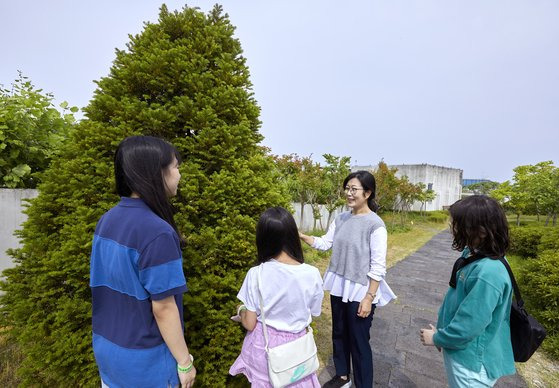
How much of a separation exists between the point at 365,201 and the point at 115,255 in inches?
84.0

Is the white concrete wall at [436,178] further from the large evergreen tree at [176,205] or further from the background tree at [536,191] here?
the large evergreen tree at [176,205]

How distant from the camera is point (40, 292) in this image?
1972mm

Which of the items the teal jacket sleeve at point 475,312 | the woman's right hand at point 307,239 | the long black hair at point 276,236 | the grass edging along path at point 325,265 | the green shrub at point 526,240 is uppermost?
the long black hair at point 276,236

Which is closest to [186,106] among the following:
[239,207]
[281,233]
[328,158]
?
[239,207]

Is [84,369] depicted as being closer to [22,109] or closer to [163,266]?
[163,266]

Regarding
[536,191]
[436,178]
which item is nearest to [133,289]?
[536,191]

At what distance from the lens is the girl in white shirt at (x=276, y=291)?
170 cm

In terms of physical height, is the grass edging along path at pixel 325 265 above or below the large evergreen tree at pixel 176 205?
below

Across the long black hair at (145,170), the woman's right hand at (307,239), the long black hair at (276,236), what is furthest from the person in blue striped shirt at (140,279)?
the woman's right hand at (307,239)

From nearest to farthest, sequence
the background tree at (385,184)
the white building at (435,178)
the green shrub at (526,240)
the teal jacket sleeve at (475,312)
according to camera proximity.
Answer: the teal jacket sleeve at (475,312), the green shrub at (526,240), the background tree at (385,184), the white building at (435,178)

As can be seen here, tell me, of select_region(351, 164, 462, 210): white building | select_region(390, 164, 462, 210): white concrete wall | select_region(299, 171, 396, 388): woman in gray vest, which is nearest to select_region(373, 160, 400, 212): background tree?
select_region(351, 164, 462, 210): white building

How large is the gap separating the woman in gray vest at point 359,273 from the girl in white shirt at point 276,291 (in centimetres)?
84

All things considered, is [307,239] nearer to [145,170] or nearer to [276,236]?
[276,236]

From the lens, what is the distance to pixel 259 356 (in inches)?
68.4
